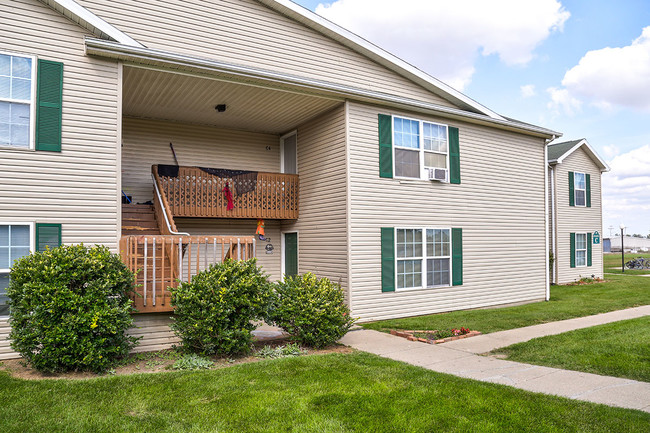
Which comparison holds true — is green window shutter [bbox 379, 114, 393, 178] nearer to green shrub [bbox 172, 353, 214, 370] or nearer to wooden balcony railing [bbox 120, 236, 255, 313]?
wooden balcony railing [bbox 120, 236, 255, 313]

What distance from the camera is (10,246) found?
721 centimetres

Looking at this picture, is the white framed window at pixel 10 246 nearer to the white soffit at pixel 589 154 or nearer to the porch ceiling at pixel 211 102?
the porch ceiling at pixel 211 102

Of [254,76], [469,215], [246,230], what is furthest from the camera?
[469,215]

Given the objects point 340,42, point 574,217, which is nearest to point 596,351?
point 340,42

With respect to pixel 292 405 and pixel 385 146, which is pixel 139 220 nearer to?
pixel 385 146

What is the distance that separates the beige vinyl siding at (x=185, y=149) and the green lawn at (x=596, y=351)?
8.03 meters

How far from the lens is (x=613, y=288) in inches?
660

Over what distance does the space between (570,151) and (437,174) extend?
9556mm

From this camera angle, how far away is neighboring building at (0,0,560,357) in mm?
7523

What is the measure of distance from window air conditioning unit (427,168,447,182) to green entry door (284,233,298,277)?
383 centimetres

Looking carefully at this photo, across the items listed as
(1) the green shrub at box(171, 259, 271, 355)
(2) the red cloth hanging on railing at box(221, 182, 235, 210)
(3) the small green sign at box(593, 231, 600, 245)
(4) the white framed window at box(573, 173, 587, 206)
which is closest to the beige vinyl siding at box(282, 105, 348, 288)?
(2) the red cloth hanging on railing at box(221, 182, 235, 210)

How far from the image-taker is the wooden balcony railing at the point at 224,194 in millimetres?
10344

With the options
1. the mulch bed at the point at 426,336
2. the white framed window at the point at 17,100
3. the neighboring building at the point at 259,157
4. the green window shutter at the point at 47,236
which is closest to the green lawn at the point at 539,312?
the mulch bed at the point at 426,336

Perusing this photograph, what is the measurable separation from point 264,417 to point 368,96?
783cm
